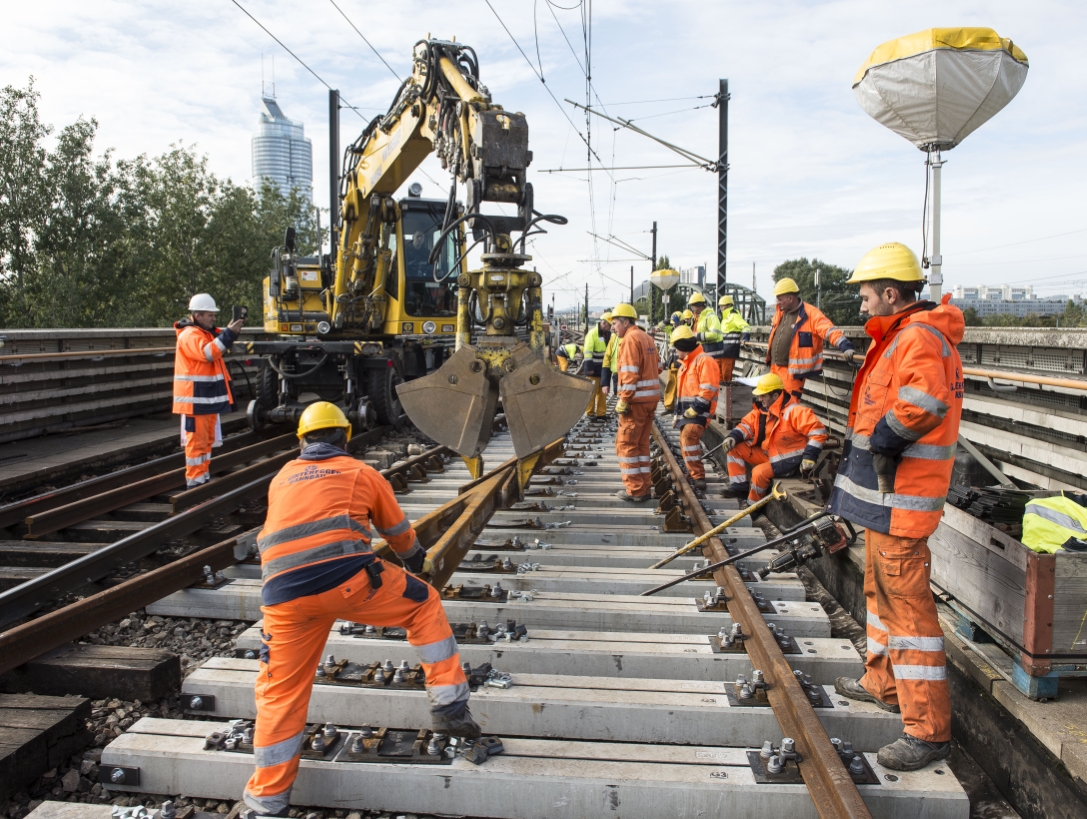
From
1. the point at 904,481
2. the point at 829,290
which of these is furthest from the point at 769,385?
the point at 829,290

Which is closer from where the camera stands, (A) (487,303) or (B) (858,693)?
(B) (858,693)

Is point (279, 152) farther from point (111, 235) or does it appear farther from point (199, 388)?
point (199, 388)

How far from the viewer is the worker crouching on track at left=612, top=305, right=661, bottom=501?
675 centimetres

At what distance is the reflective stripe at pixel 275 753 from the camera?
264cm

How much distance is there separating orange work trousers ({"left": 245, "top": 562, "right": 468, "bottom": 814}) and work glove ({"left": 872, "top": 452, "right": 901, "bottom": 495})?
1.95 m

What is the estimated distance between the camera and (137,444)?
9.00m

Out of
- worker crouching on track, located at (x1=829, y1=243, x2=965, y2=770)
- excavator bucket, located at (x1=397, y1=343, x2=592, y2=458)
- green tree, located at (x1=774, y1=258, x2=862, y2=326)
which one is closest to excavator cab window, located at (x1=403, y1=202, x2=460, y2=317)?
excavator bucket, located at (x1=397, y1=343, x2=592, y2=458)

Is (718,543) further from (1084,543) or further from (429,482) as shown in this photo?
(429,482)

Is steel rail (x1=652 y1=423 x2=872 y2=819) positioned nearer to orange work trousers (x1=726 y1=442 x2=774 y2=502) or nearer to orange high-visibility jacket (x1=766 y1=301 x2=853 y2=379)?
orange work trousers (x1=726 y1=442 x2=774 y2=502)

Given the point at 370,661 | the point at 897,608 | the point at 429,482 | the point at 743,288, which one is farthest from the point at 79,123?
the point at 897,608

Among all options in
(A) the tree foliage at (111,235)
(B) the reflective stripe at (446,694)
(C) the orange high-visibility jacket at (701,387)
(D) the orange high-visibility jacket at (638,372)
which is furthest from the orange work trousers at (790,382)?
(A) the tree foliage at (111,235)

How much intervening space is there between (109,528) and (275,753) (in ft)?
13.8

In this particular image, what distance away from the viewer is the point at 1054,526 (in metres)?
3.06

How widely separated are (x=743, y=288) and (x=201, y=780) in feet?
70.1
